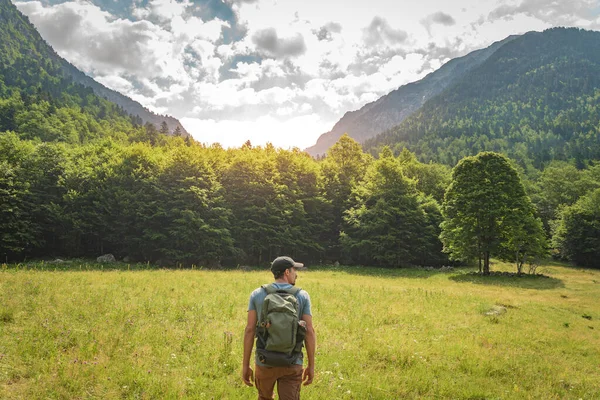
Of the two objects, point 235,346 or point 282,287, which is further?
point 235,346

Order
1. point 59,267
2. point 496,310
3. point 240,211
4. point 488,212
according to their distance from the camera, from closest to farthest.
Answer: point 496,310 → point 59,267 → point 488,212 → point 240,211

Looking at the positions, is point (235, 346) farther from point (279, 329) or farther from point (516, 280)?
point (516, 280)

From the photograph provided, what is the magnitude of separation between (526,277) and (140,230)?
4633 centimetres

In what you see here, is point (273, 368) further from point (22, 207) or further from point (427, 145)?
point (427, 145)

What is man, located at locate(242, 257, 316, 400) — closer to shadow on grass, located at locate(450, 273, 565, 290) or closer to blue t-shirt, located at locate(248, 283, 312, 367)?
blue t-shirt, located at locate(248, 283, 312, 367)

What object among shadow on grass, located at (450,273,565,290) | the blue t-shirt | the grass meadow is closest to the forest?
shadow on grass, located at (450,273,565,290)

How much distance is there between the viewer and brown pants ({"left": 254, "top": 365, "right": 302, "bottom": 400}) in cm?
514

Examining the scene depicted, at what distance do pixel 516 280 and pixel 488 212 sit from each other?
7975 millimetres

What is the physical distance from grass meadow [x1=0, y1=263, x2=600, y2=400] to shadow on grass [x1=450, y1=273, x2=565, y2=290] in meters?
12.8

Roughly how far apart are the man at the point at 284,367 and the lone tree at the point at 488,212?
38774 mm

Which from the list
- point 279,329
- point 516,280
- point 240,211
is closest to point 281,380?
point 279,329

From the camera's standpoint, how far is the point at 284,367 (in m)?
5.13

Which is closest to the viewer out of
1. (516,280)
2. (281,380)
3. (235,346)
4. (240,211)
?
(281,380)

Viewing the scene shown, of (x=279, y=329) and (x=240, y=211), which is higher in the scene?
(x=240, y=211)
